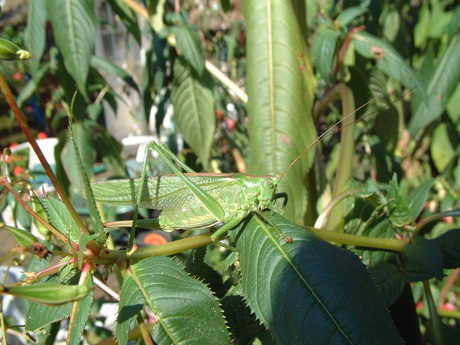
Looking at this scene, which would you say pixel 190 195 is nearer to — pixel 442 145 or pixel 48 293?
pixel 48 293

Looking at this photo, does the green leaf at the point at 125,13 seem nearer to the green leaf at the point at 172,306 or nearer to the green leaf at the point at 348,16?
the green leaf at the point at 348,16

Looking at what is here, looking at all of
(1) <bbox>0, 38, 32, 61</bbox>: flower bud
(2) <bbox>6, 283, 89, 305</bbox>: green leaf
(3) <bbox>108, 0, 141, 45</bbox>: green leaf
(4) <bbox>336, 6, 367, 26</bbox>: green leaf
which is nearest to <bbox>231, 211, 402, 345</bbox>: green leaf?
(2) <bbox>6, 283, 89, 305</bbox>: green leaf

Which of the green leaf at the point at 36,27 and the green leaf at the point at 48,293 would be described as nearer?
the green leaf at the point at 48,293

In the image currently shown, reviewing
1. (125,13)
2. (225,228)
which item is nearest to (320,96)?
(125,13)

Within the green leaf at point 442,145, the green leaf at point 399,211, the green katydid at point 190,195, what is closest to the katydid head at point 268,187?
the green katydid at point 190,195

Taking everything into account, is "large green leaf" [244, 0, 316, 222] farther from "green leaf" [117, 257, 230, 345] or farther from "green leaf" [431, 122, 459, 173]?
"green leaf" [431, 122, 459, 173]
